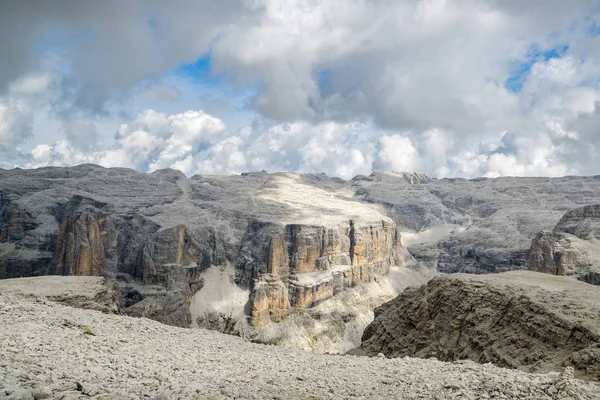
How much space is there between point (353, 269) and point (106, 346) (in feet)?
498

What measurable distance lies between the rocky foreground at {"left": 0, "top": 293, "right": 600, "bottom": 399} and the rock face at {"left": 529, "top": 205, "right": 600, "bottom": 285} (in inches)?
3651

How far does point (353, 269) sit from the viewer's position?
167750 millimetres

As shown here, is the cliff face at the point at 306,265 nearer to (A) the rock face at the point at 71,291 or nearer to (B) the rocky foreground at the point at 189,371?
(A) the rock face at the point at 71,291

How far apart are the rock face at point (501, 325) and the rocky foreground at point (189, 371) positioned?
7414 mm

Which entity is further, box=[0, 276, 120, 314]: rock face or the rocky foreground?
box=[0, 276, 120, 314]: rock face

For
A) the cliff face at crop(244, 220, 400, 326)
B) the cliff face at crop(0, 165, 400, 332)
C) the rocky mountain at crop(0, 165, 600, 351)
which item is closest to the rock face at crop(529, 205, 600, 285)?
the rocky mountain at crop(0, 165, 600, 351)

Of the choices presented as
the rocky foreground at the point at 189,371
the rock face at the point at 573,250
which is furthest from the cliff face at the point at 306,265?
the rocky foreground at the point at 189,371

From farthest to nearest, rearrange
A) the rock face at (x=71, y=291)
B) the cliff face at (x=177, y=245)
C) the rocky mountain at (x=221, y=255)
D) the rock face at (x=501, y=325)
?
the cliff face at (x=177, y=245) < the rocky mountain at (x=221, y=255) < the rock face at (x=71, y=291) < the rock face at (x=501, y=325)

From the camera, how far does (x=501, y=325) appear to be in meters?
29.9

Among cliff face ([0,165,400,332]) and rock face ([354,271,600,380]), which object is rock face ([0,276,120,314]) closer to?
rock face ([354,271,600,380])

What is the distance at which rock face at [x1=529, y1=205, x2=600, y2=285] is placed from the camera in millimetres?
98562

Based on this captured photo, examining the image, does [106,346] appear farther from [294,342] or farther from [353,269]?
[353,269]

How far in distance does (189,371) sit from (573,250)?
110m

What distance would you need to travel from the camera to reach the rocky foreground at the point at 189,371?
13250 millimetres
